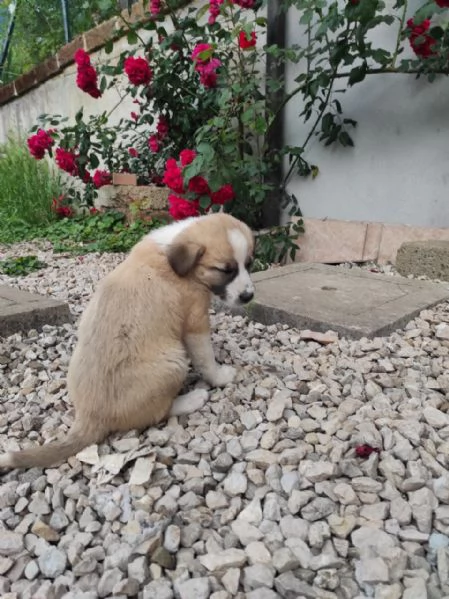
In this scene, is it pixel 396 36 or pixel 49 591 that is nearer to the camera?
pixel 49 591

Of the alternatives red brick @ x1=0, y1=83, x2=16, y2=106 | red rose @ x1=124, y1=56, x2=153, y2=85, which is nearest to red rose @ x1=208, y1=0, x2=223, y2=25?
red rose @ x1=124, y1=56, x2=153, y2=85

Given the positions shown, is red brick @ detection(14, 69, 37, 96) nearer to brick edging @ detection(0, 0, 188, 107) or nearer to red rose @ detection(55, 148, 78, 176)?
brick edging @ detection(0, 0, 188, 107)

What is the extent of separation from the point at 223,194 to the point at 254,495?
2.68m

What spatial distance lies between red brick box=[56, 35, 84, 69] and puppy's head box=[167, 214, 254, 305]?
245 inches

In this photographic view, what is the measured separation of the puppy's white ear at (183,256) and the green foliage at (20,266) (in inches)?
118

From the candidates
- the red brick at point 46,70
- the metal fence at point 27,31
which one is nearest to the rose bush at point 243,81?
the red brick at point 46,70

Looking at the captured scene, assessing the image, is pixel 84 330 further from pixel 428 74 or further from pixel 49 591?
pixel 428 74

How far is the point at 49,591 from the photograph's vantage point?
4.06ft

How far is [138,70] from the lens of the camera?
436 centimetres

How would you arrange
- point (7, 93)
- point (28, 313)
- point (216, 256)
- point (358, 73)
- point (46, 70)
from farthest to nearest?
point (7, 93) < point (46, 70) < point (358, 73) < point (28, 313) < point (216, 256)

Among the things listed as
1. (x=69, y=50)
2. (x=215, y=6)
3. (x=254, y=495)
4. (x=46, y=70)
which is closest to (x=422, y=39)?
(x=215, y=6)

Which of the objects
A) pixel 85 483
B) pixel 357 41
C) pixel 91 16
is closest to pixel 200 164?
pixel 357 41

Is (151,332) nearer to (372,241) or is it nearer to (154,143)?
(372,241)

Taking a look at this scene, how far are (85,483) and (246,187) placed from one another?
3.01 meters
